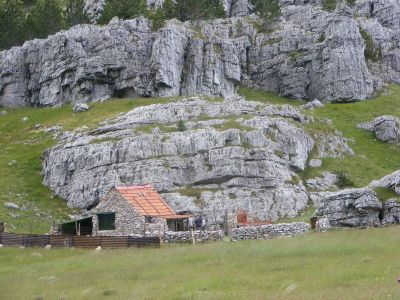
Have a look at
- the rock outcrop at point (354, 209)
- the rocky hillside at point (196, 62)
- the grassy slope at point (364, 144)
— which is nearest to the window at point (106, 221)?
the rock outcrop at point (354, 209)

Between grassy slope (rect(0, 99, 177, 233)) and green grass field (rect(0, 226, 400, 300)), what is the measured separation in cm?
2387

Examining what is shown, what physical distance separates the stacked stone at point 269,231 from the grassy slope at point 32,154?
24938 mm

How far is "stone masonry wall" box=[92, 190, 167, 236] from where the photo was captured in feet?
189

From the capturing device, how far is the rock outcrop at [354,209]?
1957 inches

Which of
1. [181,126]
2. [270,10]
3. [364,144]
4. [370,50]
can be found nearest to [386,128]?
[364,144]

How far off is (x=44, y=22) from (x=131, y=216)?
326 feet

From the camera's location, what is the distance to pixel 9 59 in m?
122

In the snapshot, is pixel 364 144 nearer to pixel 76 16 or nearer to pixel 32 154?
pixel 32 154

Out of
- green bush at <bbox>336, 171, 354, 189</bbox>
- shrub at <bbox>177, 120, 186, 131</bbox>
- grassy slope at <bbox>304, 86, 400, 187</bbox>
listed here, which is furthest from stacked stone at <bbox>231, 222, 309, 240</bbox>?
shrub at <bbox>177, 120, 186, 131</bbox>

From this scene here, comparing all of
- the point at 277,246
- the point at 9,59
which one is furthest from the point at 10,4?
the point at 277,246

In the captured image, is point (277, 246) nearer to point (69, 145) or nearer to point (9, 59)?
point (69, 145)

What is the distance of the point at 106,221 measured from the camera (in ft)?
198

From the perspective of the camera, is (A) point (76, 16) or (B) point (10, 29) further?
(A) point (76, 16)

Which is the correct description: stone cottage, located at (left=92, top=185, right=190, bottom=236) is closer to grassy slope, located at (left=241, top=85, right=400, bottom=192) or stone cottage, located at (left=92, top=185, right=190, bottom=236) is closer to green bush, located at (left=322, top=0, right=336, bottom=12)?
grassy slope, located at (left=241, top=85, right=400, bottom=192)
